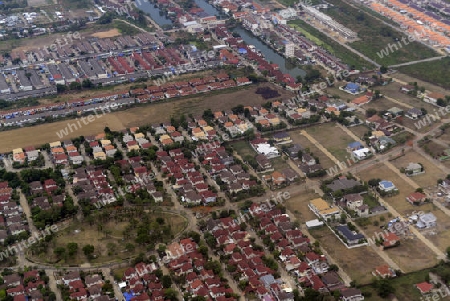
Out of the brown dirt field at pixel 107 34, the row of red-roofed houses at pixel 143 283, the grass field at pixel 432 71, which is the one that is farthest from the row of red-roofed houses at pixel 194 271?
the brown dirt field at pixel 107 34

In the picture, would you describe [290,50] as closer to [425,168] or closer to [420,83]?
[420,83]

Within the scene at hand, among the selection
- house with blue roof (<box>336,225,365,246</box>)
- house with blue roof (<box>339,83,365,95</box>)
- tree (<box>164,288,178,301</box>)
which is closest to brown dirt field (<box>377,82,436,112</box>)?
house with blue roof (<box>339,83,365,95</box>)

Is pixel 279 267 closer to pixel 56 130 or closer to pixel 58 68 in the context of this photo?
pixel 56 130

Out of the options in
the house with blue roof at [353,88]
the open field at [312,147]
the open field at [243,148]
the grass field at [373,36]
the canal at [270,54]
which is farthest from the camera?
the grass field at [373,36]

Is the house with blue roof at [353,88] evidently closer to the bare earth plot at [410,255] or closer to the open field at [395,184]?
the open field at [395,184]

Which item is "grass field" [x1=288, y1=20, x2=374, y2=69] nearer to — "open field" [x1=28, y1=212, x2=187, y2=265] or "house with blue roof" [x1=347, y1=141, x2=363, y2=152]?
"house with blue roof" [x1=347, y1=141, x2=363, y2=152]

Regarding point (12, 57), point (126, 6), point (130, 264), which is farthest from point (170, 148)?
point (126, 6)
